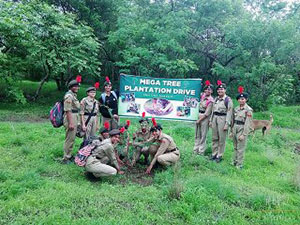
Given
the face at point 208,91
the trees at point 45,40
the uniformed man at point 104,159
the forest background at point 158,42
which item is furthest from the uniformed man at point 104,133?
the trees at point 45,40

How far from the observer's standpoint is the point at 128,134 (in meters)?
5.91

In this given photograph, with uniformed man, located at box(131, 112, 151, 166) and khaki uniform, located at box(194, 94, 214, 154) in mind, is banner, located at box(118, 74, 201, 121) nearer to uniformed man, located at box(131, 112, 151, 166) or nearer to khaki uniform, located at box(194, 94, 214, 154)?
khaki uniform, located at box(194, 94, 214, 154)

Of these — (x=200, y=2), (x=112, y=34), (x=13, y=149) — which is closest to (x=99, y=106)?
(x=13, y=149)

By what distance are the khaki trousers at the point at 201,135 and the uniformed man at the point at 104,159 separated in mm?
2391

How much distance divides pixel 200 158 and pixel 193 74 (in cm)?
1053

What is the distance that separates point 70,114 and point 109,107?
1179 mm

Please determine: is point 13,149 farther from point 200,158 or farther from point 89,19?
point 89,19

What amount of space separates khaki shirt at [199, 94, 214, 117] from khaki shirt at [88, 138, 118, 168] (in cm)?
261

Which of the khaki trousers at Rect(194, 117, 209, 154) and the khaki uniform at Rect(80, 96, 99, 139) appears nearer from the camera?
the khaki uniform at Rect(80, 96, 99, 139)

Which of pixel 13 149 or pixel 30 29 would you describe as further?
pixel 30 29

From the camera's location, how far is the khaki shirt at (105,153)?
4.87 meters

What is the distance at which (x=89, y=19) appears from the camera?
1521 centimetres

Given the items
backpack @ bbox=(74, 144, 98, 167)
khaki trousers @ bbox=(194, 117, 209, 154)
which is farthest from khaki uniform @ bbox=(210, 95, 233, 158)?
backpack @ bbox=(74, 144, 98, 167)

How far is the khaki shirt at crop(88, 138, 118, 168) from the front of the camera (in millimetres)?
4871
